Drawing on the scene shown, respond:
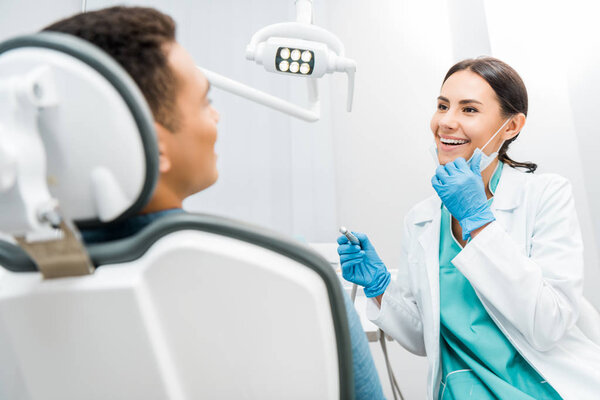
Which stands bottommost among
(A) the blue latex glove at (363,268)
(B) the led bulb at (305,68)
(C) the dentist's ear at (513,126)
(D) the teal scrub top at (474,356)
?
(D) the teal scrub top at (474,356)

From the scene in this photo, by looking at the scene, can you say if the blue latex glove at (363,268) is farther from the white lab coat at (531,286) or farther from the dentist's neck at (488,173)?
the dentist's neck at (488,173)

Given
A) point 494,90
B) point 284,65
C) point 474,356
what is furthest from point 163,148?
point 494,90

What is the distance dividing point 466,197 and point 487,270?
0.19 meters

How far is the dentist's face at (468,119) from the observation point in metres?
1.21

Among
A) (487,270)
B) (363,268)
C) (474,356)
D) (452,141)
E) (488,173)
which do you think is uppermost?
(452,141)

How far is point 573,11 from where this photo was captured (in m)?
1.83

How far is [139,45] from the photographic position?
0.48 metres

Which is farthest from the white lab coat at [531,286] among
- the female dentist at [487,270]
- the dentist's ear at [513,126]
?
the dentist's ear at [513,126]

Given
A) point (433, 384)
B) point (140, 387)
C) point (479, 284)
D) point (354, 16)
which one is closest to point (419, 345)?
point (433, 384)

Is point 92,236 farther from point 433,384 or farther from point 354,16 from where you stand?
point 354,16

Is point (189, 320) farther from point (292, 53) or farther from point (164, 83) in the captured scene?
point (292, 53)

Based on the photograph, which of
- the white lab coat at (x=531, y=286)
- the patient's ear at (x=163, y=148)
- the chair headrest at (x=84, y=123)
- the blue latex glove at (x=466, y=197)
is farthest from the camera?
the blue latex glove at (x=466, y=197)

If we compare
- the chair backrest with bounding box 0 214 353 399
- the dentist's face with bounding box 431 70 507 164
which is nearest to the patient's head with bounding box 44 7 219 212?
the chair backrest with bounding box 0 214 353 399

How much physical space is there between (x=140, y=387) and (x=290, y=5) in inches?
78.8
